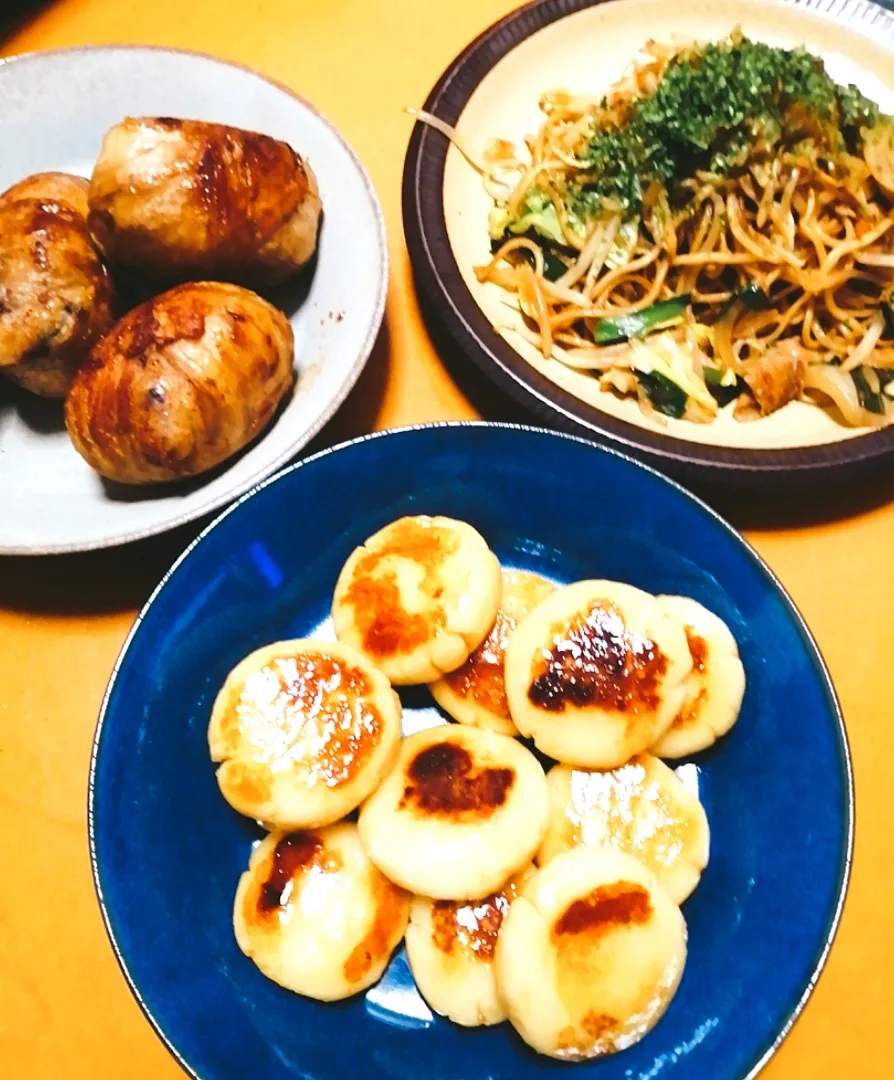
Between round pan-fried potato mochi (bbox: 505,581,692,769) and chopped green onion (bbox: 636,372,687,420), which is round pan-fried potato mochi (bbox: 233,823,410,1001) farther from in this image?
chopped green onion (bbox: 636,372,687,420)

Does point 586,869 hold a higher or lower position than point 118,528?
lower

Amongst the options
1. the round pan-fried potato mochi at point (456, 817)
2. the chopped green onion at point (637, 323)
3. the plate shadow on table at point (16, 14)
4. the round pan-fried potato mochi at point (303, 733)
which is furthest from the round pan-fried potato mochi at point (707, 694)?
the plate shadow on table at point (16, 14)

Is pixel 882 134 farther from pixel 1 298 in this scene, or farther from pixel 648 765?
pixel 1 298

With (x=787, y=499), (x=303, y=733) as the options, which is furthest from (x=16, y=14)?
(x=787, y=499)

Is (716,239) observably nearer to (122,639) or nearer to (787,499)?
(787,499)

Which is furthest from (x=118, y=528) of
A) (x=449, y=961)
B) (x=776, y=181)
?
(x=776, y=181)

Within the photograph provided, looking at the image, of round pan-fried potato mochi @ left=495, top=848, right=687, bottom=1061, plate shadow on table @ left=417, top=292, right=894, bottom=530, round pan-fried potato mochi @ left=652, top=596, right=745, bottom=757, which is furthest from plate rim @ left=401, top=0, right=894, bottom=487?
round pan-fried potato mochi @ left=495, top=848, right=687, bottom=1061
